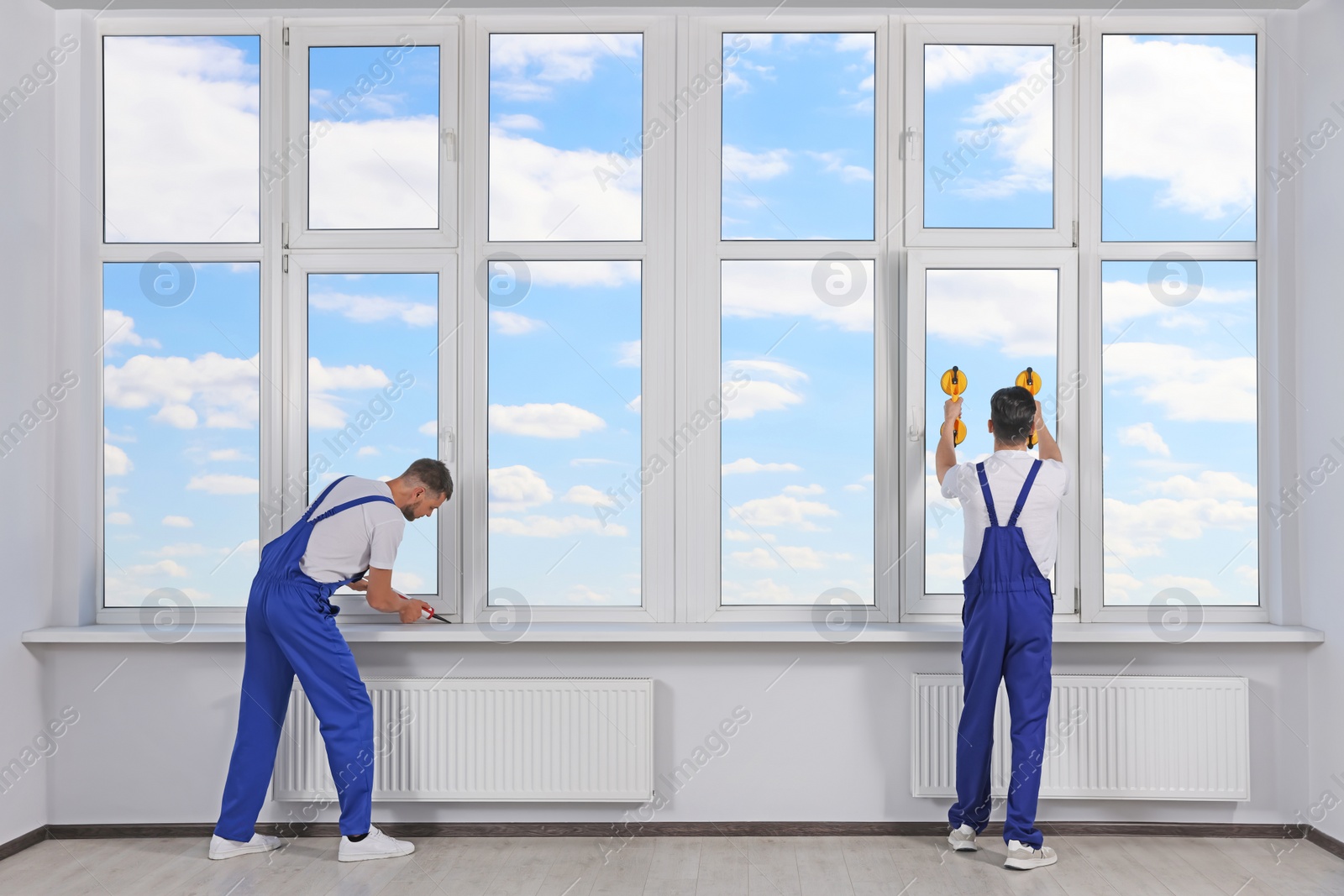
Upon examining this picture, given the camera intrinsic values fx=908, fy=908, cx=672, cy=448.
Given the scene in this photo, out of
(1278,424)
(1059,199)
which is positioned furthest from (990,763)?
(1059,199)

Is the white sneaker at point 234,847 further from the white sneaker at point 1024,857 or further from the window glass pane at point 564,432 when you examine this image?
the white sneaker at point 1024,857

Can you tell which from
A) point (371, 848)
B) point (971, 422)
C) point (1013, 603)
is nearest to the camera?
point (1013, 603)

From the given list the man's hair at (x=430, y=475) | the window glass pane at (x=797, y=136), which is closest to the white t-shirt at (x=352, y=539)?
the man's hair at (x=430, y=475)

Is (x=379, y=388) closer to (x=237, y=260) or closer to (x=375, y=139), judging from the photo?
(x=237, y=260)

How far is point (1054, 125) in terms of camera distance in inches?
126

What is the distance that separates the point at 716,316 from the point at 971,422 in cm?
96

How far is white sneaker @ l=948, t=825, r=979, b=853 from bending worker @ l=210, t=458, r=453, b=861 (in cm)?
172

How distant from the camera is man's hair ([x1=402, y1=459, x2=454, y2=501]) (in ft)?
9.31

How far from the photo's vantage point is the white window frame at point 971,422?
3.14 m

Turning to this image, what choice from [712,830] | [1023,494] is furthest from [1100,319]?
[712,830]

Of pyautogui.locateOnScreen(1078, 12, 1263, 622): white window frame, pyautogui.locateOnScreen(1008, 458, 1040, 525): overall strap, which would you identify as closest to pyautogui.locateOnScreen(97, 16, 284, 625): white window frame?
pyautogui.locateOnScreen(1008, 458, 1040, 525): overall strap

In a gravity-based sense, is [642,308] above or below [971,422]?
above

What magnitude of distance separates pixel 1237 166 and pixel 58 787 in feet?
15.1

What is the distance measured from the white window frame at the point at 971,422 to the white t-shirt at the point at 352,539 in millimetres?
1718
